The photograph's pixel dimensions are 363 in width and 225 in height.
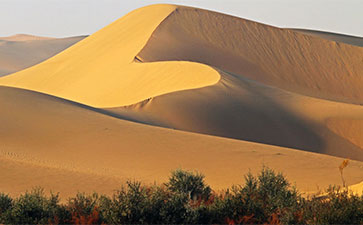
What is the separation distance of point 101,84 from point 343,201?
124ft

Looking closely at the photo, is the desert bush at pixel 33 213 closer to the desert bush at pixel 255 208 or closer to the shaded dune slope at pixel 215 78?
the desert bush at pixel 255 208

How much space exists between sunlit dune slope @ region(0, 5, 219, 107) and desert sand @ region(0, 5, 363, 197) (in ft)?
0.60

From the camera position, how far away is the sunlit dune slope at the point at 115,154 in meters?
15.4

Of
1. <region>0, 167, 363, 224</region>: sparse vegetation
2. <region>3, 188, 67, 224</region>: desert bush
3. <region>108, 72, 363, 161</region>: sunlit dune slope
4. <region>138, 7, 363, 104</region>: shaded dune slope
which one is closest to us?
<region>0, 167, 363, 224</region>: sparse vegetation

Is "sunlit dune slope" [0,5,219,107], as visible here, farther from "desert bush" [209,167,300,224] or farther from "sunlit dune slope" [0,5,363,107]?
"desert bush" [209,167,300,224]

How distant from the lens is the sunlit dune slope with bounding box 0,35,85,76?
11106 centimetres

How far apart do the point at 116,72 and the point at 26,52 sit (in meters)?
83.3

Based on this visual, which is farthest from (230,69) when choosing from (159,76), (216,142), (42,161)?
(42,161)

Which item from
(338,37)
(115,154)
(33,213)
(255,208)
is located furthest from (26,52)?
(255,208)

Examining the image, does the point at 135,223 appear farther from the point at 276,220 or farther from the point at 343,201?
the point at 343,201

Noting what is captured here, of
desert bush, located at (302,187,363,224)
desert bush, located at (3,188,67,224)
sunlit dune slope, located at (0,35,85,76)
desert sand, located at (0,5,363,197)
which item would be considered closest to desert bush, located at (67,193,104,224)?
desert bush, located at (3,188,67,224)

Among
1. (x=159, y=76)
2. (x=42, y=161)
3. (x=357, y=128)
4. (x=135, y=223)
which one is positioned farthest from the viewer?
(x=159, y=76)

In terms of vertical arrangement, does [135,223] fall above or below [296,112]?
below

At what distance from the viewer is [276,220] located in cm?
921
